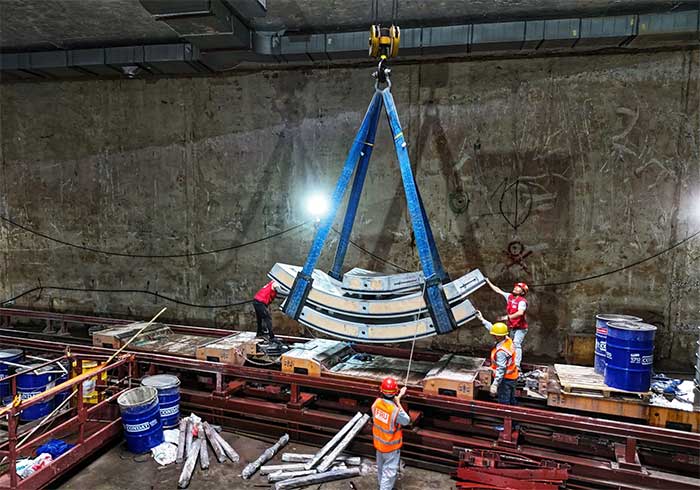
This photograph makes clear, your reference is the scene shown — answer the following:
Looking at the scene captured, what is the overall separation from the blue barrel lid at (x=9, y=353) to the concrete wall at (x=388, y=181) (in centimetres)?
314

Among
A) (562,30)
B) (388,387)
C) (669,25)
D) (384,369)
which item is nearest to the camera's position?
(388,387)

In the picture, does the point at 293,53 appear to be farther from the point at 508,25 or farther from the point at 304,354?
the point at 304,354

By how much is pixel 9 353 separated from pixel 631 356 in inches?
370

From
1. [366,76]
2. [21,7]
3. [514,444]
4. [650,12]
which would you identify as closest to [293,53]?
[366,76]

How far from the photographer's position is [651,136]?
321 inches

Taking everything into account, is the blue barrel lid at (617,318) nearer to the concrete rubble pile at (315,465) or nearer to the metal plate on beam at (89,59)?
the concrete rubble pile at (315,465)

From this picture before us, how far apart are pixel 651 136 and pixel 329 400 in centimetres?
746

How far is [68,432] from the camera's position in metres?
6.52

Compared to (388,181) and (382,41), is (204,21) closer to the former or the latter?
(382,41)

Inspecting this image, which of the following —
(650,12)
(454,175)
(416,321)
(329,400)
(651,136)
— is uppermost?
(650,12)

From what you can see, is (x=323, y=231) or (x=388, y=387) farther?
(x=323, y=231)

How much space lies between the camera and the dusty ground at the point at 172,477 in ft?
17.4

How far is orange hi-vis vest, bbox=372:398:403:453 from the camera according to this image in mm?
4930

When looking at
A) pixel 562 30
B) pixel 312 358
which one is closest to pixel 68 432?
pixel 312 358
